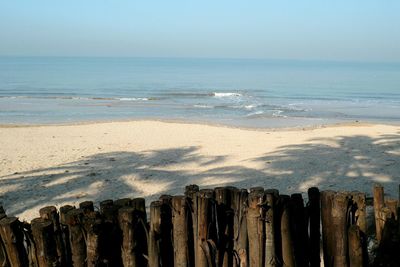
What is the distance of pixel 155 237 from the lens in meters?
2.95

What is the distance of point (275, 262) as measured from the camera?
9.57ft

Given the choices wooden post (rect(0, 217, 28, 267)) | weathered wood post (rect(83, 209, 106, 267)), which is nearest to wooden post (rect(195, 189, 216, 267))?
weathered wood post (rect(83, 209, 106, 267))

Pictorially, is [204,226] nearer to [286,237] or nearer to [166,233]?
[166,233]

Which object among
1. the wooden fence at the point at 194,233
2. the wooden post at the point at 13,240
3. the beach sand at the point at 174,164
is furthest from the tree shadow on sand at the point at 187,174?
the wooden fence at the point at 194,233

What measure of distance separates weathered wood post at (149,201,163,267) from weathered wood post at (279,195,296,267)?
0.87 meters

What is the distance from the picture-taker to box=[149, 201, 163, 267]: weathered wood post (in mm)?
2947

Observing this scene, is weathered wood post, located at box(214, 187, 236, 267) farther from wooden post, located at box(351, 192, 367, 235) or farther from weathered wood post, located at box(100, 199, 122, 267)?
wooden post, located at box(351, 192, 367, 235)

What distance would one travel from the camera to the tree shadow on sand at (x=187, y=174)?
30.1ft

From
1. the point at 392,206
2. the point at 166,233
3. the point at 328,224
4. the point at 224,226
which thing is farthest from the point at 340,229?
the point at 166,233

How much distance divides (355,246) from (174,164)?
9.22 metres

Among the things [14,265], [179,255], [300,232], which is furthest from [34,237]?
[300,232]

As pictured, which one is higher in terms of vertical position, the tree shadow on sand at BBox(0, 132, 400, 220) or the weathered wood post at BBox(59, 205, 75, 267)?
the weathered wood post at BBox(59, 205, 75, 267)

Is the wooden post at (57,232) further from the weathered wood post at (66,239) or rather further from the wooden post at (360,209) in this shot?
the wooden post at (360,209)

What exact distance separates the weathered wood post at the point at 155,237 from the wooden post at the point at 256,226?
2.07 feet
